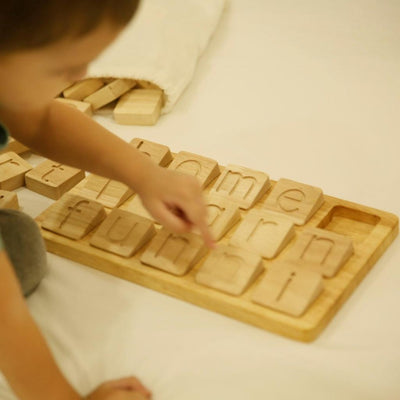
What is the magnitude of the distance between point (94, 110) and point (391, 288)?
688 millimetres

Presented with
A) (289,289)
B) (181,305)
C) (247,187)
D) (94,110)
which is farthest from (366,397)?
(94,110)

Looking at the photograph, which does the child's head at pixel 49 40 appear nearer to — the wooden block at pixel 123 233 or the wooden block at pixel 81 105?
the wooden block at pixel 123 233

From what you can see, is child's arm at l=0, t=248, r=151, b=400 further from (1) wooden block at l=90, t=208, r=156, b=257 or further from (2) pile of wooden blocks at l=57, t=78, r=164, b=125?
(2) pile of wooden blocks at l=57, t=78, r=164, b=125

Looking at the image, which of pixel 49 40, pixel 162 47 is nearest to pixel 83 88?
pixel 162 47

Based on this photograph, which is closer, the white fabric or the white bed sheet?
the white bed sheet

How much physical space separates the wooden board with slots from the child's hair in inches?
14.0

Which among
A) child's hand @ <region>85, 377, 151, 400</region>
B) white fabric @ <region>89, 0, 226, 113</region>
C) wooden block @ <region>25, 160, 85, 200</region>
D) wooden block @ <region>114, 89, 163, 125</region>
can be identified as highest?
white fabric @ <region>89, 0, 226, 113</region>

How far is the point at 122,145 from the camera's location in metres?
1.00

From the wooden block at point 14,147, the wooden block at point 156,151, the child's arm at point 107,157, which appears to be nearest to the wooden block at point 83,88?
the wooden block at point 14,147

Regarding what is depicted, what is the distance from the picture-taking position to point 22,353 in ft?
2.54

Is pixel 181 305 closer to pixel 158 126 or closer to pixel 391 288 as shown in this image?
pixel 391 288

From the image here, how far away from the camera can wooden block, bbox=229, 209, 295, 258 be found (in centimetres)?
98

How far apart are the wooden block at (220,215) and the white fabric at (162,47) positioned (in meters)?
0.37

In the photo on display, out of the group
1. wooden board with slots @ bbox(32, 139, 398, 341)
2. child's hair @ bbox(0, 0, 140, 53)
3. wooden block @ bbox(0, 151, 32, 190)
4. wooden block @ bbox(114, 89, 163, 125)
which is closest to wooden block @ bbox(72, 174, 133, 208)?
wooden board with slots @ bbox(32, 139, 398, 341)
